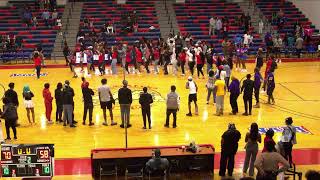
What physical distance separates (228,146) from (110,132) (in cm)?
503

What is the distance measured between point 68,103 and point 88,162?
10.5 feet

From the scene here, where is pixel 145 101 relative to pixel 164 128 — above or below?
above

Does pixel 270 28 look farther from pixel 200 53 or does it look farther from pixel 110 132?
pixel 110 132

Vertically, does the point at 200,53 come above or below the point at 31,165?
above

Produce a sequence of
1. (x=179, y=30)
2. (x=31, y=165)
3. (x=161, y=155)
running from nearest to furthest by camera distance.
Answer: (x=31, y=165) → (x=161, y=155) → (x=179, y=30)

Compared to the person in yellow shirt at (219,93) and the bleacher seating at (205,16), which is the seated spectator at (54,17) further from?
the person in yellow shirt at (219,93)

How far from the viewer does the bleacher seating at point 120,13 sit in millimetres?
31578

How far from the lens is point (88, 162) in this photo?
12.8 m

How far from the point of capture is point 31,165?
1040 cm

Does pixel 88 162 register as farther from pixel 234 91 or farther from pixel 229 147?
pixel 234 91

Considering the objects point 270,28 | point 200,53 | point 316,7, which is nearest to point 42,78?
point 200,53

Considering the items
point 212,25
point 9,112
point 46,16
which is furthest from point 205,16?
point 9,112

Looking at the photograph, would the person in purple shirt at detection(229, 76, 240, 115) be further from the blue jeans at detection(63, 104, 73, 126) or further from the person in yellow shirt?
the blue jeans at detection(63, 104, 73, 126)

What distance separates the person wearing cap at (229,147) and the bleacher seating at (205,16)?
19278 millimetres
